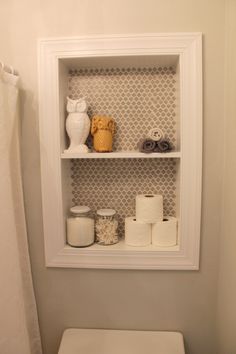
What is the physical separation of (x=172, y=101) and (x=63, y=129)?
0.47 metres

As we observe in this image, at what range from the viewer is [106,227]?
3.98 feet

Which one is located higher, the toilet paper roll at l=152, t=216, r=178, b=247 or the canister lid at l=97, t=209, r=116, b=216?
the canister lid at l=97, t=209, r=116, b=216

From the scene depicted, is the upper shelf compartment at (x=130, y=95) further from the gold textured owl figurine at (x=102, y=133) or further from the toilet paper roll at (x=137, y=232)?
the toilet paper roll at (x=137, y=232)

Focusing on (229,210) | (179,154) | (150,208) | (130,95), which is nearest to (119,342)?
(150,208)

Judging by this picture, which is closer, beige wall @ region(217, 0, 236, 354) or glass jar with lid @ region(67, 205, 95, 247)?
beige wall @ region(217, 0, 236, 354)

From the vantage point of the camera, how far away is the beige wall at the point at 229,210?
1.01m

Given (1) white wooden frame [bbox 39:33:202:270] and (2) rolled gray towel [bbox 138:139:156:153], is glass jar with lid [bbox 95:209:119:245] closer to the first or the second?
Result: (1) white wooden frame [bbox 39:33:202:270]

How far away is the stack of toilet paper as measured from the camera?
1.18 meters

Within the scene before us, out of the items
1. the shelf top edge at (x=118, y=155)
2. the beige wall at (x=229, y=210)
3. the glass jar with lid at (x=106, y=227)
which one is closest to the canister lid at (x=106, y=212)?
the glass jar with lid at (x=106, y=227)

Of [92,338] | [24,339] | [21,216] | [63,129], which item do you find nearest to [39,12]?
[63,129]

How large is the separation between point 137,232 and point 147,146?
356mm

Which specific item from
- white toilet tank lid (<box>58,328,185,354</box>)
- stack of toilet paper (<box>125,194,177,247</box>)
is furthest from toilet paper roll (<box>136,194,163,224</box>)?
white toilet tank lid (<box>58,328,185,354</box>)

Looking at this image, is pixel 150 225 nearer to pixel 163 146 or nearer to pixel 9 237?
pixel 163 146

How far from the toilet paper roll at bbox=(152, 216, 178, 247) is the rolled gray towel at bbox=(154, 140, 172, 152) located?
295 millimetres
